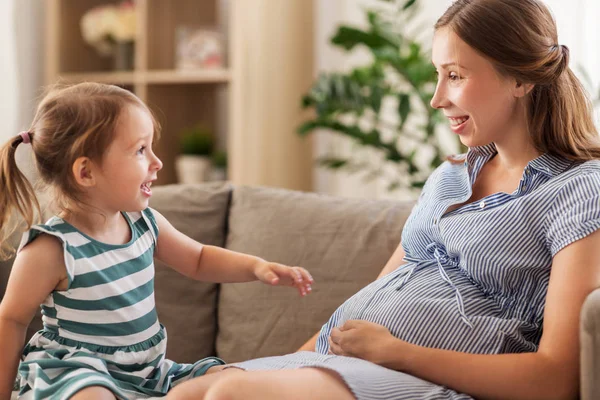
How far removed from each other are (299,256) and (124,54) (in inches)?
A: 92.3

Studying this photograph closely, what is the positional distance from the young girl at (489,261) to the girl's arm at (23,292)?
0.90ft

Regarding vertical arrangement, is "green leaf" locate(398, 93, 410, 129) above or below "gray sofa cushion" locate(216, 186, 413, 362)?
above

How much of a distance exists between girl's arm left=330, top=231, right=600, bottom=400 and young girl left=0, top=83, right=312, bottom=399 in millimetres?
298

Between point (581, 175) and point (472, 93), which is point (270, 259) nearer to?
point (472, 93)

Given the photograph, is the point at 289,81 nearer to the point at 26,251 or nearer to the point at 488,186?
the point at 488,186

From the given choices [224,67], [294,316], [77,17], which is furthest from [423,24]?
[77,17]

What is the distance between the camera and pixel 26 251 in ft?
4.23

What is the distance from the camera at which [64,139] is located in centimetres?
132

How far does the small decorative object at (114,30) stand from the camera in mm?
3779

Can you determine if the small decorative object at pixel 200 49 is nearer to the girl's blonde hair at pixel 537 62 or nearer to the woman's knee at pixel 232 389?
the girl's blonde hair at pixel 537 62

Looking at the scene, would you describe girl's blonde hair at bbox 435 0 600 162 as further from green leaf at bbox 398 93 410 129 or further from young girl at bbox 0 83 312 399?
green leaf at bbox 398 93 410 129

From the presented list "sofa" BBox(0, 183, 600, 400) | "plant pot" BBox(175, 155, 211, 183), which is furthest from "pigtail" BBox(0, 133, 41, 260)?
"plant pot" BBox(175, 155, 211, 183)

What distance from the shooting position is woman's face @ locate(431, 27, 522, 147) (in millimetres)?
1425

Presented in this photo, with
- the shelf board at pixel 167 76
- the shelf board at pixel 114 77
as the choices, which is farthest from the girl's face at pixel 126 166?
the shelf board at pixel 114 77
